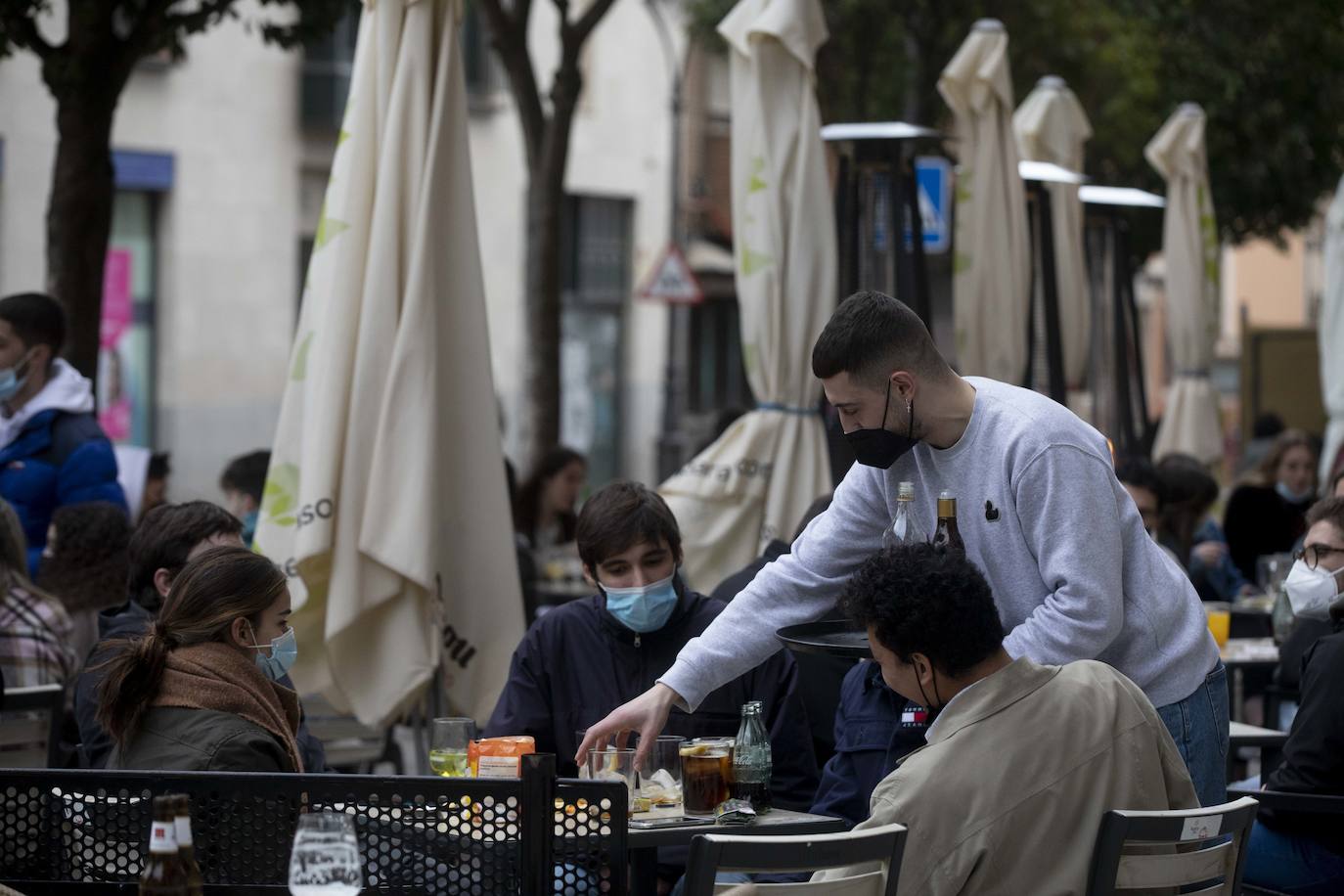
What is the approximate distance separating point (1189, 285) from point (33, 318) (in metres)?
8.76

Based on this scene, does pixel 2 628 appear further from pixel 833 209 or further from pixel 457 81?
pixel 833 209

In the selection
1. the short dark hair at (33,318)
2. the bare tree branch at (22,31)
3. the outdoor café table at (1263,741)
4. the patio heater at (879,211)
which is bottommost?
the outdoor café table at (1263,741)

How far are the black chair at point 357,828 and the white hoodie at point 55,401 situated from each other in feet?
11.6

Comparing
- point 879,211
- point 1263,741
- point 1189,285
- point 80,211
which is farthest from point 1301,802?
point 1189,285

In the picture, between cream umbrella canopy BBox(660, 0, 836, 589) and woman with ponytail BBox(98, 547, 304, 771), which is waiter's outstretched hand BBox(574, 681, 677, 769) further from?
cream umbrella canopy BBox(660, 0, 836, 589)

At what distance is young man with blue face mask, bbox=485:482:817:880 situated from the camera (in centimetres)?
483

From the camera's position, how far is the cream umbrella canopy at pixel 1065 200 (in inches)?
450

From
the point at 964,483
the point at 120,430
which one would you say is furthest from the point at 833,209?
the point at 120,430

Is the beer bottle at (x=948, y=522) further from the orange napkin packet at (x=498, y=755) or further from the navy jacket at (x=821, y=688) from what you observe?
the navy jacket at (x=821, y=688)

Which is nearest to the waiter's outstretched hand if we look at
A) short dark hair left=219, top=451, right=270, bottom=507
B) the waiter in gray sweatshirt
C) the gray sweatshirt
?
the waiter in gray sweatshirt

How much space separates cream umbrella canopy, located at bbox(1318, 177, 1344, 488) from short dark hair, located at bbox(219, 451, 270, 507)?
19.0 ft

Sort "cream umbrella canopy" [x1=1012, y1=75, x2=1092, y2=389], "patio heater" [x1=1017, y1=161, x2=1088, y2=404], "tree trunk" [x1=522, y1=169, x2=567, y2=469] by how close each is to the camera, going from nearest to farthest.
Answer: "patio heater" [x1=1017, y1=161, x2=1088, y2=404] < "cream umbrella canopy" [x1=1012, y1=75, x2=1092, y2=389] < "tree trunk" [x1=522, y1=169, x2=567, y2=469]

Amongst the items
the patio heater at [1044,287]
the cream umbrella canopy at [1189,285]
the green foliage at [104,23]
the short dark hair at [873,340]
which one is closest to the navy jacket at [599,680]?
the short dark hair at [873,340]

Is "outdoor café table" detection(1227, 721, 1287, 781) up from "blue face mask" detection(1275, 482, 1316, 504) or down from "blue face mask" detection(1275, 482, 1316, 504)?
down
